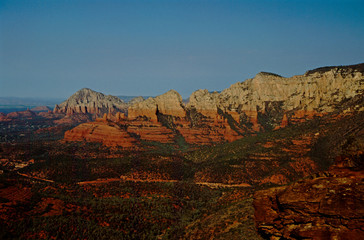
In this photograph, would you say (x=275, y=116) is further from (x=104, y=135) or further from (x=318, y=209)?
(x=318, y=209)

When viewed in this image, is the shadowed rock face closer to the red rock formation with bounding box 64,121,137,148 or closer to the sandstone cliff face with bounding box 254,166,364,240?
the red rock formation with bounding box 64,121,137,148

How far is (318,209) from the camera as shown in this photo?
64.0 feet

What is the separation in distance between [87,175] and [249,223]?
67.7 metres

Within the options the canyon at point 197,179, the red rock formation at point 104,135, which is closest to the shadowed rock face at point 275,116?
the canyon at point 197,179

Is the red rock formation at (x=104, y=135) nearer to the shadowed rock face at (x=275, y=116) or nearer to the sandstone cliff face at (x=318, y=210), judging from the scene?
the shadowed rock face at (x=275, y=116)

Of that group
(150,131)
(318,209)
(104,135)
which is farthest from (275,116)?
(318,209)

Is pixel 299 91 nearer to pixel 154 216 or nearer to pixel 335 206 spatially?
pixel 154 216

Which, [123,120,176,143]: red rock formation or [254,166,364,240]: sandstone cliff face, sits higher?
[254,166,364,240]: sandstone cliff face

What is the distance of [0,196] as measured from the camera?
54781mm

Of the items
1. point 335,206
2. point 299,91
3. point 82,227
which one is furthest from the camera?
point 299,91

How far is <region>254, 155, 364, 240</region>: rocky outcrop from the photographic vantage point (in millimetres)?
18000

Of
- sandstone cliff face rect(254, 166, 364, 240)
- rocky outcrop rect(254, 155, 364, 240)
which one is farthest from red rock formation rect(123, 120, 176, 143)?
sandstone cliff face rect(254, 166, 364, 240)

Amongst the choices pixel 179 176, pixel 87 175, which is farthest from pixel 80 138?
pixel 179 176

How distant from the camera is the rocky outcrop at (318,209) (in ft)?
59.1
